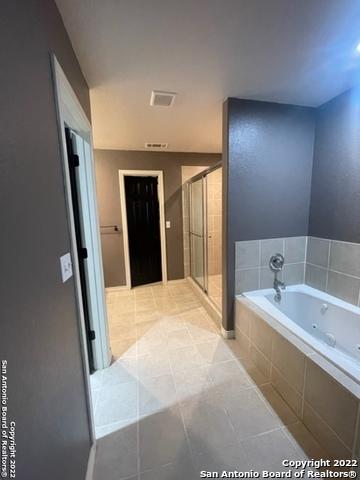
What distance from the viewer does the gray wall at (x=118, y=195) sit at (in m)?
3.38

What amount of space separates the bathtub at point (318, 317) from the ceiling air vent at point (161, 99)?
79.5 inches

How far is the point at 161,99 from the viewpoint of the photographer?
6.14 ft

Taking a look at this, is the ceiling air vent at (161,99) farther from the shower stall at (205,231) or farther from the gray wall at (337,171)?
the gray wall at (337,171)

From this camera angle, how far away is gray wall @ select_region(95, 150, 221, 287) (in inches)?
133

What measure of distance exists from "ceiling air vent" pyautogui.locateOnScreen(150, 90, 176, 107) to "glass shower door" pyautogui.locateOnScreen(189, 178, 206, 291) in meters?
1.29

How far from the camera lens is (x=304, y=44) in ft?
4.25

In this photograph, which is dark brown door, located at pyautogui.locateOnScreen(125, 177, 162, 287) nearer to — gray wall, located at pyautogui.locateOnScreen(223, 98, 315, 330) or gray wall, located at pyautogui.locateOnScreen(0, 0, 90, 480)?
gray wall, located at pyautogui.locateOnScreen(223, 98, 315, 330)

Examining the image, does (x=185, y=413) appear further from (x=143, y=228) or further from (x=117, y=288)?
(x=143, y=228)

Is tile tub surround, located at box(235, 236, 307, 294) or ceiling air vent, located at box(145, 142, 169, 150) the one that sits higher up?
ceiling air vent, located at box(145, 142, 169, 150)

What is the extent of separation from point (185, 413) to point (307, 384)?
2.71 ft

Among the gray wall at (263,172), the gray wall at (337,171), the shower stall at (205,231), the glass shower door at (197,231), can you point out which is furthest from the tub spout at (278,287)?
the glass shower door at (197,231)

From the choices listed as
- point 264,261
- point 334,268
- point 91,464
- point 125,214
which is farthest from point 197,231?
point 91,464

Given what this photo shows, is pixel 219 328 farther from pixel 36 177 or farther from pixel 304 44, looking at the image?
pixel 304 44

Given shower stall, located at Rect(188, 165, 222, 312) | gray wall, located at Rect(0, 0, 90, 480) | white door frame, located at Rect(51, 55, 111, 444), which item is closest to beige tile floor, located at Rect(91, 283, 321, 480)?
white door frame, located at Rect(51, 55, 111, 444)
